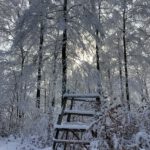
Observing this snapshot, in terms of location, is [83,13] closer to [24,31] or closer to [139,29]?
[24,31]

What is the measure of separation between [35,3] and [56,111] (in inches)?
175

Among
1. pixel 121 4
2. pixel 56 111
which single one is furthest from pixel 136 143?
pixel 121 4

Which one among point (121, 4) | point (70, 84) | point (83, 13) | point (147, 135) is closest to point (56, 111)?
point (70, 84)

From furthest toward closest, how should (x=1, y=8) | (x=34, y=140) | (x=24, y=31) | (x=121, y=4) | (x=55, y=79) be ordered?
(x=121, y=4) → (x=1, y=8) → (x=55, y=79) → (x=24, y=31) → (x=34, y=140)

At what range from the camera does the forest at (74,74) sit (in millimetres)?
5105

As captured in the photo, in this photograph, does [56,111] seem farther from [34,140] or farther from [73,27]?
[73,27]

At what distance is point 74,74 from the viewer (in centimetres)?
1379

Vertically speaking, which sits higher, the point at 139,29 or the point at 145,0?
the point at 145,0

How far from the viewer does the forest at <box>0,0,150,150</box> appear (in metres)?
5.11

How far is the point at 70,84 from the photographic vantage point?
15.3 meters

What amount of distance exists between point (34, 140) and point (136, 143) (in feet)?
23.8

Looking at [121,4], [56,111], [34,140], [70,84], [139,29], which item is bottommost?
[34,140]

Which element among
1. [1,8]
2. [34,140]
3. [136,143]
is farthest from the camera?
[1,8]

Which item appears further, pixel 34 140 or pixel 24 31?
pixel 24 31
